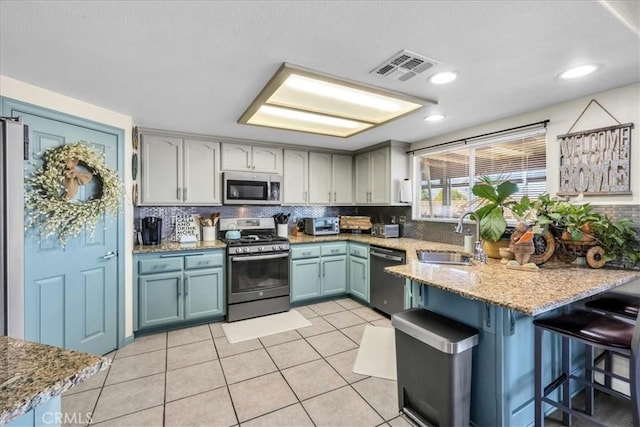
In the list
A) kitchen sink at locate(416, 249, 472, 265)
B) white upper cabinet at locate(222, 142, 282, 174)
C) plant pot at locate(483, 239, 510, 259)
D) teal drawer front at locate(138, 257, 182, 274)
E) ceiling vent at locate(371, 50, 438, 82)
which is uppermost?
ceiling vent at locate(371, 50, 438, 82)

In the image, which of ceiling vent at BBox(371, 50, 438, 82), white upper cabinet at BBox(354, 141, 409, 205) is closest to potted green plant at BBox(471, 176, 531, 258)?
ceiling vent at BBox(371, 50, 438, 82)

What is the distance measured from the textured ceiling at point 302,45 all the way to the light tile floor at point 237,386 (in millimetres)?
2279

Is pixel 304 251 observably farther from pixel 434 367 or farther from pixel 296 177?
pixel 434 367

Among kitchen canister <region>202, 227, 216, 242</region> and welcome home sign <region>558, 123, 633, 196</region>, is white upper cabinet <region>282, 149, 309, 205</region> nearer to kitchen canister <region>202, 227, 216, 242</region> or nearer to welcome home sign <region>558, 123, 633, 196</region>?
kitchen canister <region>202, 227, 216, 242</region>

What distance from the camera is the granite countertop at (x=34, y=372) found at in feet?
2.16

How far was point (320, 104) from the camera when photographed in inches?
104

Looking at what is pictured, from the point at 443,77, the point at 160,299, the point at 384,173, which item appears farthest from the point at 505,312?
the point at 160,299

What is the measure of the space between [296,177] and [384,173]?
1.29m

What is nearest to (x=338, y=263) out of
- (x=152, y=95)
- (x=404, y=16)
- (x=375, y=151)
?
(x=375, y=151)

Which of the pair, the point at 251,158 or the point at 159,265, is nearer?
the point at 159,265

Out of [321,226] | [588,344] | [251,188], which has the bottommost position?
[588,344]

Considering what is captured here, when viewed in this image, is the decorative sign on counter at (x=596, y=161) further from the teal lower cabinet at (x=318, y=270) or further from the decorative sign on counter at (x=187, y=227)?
the decorative sign on counter at (x=187, y=227)

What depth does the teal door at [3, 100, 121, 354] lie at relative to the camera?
2.10 m

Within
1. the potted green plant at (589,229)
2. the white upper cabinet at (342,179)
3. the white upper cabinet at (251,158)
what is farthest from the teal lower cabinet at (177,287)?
the potted green plant at (589,229)
